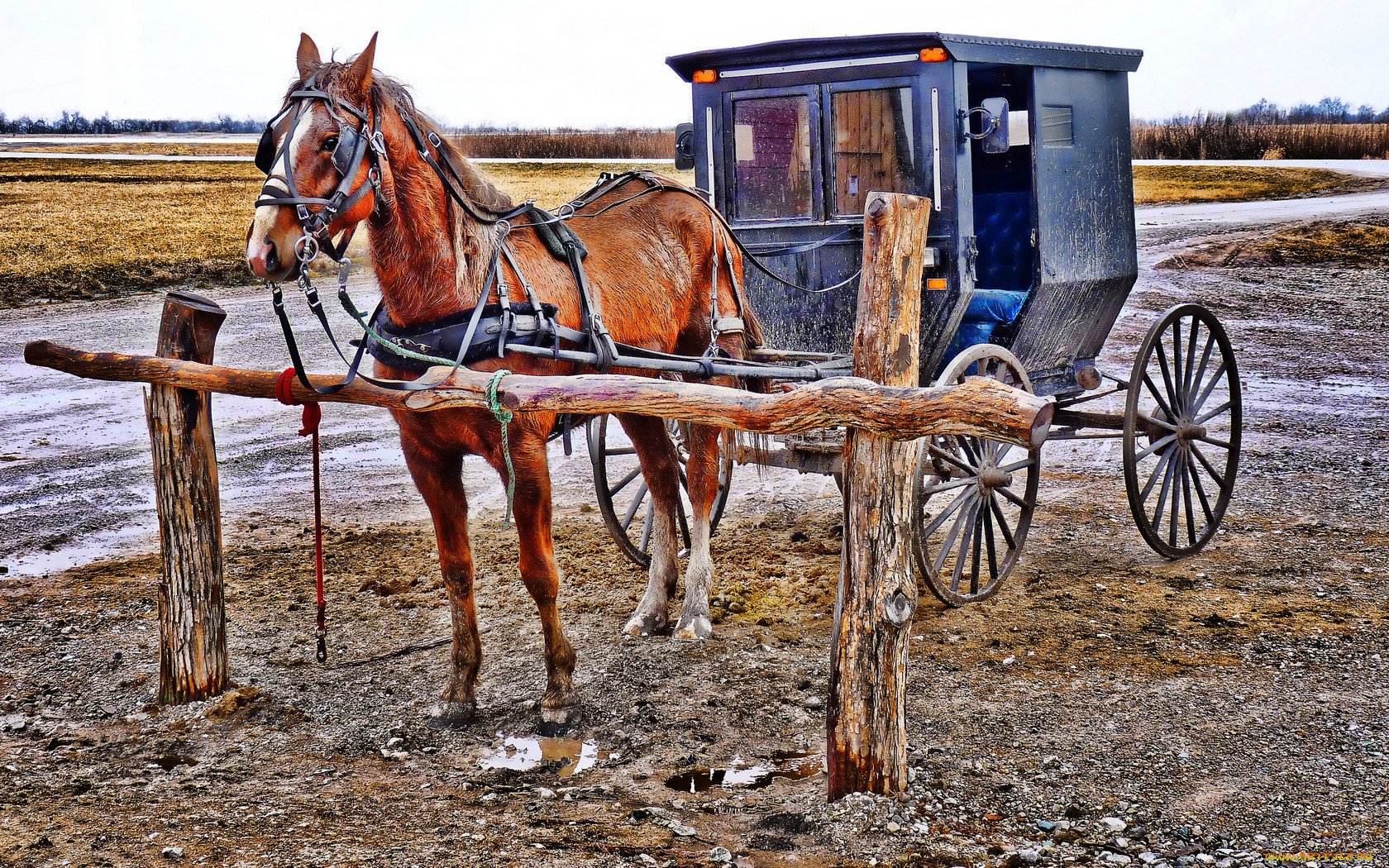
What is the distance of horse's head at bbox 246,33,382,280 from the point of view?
341cm

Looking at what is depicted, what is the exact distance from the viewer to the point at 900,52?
17.7 ft

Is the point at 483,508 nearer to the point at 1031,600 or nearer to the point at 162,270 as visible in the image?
the point at 1031,600

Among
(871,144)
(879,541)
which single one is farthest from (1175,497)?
(879,541)

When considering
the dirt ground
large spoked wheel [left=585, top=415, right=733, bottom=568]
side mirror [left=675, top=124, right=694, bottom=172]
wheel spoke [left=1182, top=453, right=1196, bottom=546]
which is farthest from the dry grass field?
wheel spoke [left=1182, top=453, right=1196, bottom=546]

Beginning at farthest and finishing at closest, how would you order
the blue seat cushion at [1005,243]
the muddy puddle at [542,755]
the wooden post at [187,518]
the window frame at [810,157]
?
the blue seat cushion at [1005,243] → the window frame at [810,157] → the wooden post at [187,518] → the muddy puddle at [542,755]

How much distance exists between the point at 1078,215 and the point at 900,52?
56.7 inches

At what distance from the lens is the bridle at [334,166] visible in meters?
3.45

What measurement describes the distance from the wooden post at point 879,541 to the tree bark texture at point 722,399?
15 centimetres

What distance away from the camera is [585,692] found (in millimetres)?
4762

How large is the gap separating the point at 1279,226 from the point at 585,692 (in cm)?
2066

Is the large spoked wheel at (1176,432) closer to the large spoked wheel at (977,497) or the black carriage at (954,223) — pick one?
the black carriage at (954,223)

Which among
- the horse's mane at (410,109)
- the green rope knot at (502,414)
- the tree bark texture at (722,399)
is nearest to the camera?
the tree bark texture at (722,399)

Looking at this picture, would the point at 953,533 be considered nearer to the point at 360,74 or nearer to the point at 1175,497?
the point at 1175,497

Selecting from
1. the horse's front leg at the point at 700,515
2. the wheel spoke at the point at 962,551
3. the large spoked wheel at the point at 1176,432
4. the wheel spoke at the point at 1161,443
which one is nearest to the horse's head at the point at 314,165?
the horse's front leg at the point at 700,515
